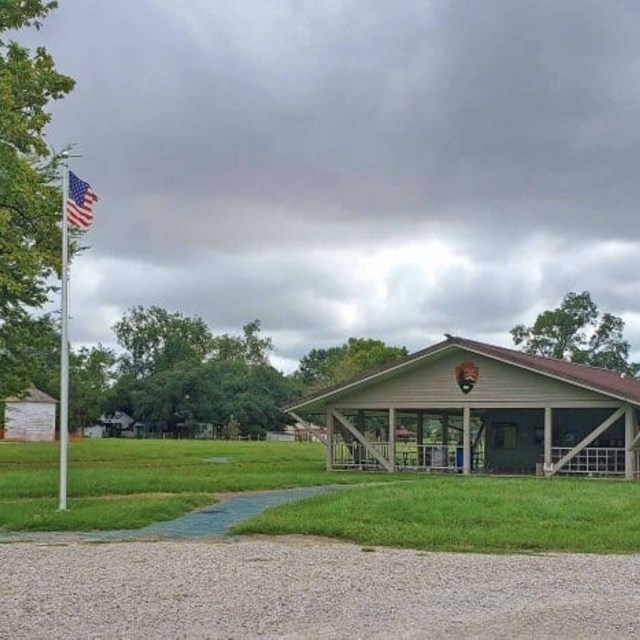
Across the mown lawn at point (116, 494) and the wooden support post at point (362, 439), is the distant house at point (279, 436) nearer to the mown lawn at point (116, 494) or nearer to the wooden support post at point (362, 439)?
the mown lawn at point (116, 494)

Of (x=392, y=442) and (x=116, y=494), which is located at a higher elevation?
(x=392, y=442)

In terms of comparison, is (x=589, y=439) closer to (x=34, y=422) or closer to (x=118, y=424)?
(x=34, y=422)

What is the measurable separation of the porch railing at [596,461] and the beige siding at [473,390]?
5.14 ft

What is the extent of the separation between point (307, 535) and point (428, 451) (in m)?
18.6

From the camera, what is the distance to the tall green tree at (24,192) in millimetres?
23395

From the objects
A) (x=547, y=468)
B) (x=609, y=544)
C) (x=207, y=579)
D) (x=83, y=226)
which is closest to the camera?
(x=207, y=579)

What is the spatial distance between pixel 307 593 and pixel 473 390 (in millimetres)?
20136

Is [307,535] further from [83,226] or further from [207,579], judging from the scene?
[83,226]

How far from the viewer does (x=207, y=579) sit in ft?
33.0

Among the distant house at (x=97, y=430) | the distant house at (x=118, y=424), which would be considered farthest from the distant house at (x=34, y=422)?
the distant house at (x=118, y=424)

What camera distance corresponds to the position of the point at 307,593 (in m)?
→ 9.30

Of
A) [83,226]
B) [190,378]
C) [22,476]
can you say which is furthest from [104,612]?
[190,378]

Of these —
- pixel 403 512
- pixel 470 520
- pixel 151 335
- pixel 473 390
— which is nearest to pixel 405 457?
pixel 473 390

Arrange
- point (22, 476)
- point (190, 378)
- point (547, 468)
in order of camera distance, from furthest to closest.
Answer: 1. point (190, 378)
2. point (547, 468)
3. point (22, 476)
